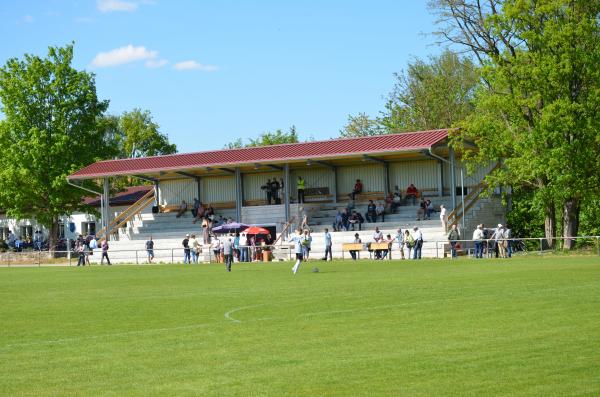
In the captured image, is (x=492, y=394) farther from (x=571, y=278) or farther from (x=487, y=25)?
(x=487, y=25)

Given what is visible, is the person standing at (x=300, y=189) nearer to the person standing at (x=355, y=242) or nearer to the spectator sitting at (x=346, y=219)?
the spectator sitting at (x=346, y=219)

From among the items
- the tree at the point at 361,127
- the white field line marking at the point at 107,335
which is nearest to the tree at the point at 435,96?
the tree at the point at 361,127

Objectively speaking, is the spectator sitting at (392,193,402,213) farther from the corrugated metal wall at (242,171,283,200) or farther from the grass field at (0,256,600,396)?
the grass field at (0,256,600,396)

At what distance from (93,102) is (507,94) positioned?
3541 centimetres

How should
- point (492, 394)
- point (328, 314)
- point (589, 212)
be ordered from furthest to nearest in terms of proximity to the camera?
1. point (589, 212)
2. point (328, 314)
3. point (492, 394)

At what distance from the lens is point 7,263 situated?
203ft

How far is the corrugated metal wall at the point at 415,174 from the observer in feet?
185

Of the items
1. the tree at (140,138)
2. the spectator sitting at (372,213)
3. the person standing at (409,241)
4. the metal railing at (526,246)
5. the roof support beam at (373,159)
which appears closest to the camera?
the metal railing at (526,246)

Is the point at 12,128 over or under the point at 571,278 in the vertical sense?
over

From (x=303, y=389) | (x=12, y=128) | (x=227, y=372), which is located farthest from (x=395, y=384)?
(x=12, y=128)

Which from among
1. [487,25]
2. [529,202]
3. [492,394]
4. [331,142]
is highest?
[487,25]

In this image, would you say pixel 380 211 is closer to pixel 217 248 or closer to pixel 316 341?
pixel 217 248

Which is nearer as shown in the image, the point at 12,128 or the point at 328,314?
the point at 328,314

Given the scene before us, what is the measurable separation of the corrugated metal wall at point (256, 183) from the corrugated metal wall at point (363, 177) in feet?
14.3
